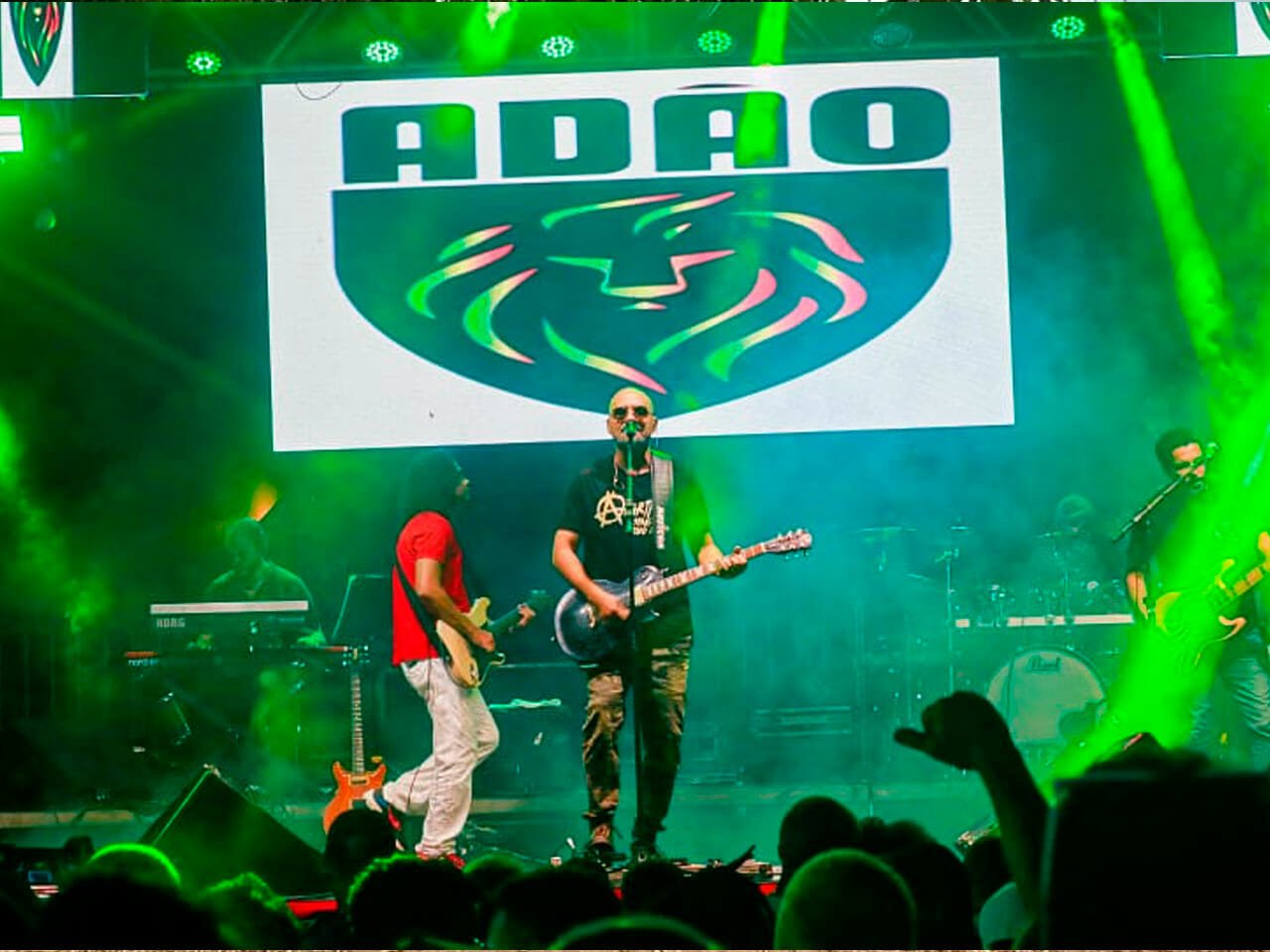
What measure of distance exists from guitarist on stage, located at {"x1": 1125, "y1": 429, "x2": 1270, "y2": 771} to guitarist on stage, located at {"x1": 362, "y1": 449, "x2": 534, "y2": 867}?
3267 mm

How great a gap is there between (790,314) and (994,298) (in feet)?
3.86

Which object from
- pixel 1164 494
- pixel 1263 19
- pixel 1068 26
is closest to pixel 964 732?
pixel 1164 494

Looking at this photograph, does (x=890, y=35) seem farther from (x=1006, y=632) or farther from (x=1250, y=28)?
(x=1006, y=632)

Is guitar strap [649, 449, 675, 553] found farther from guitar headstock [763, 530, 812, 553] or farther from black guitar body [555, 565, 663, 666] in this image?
guitar headstock [763, 530, 812, 553]

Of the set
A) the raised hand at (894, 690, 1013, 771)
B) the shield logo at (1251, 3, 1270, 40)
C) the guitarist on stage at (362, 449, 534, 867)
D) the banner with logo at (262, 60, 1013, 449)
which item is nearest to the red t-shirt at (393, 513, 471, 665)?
the guitarist on stage at (362, 449, 534, 867)

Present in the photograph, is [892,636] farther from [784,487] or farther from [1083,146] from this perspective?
[1083,146]

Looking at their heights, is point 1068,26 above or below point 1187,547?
above

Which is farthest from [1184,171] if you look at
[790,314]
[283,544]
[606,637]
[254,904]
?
[254,904]

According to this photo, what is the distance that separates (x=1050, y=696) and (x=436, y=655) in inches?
144

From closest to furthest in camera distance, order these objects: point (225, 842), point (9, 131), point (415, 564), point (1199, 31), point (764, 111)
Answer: point (225, 842)
point (415, 564)
point (1199, 31)
point (764, 111)
point (9, 131)

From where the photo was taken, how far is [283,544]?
1012cm

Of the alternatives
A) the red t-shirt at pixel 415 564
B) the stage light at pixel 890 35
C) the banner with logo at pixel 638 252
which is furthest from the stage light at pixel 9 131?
the stage light at pixel 890 35

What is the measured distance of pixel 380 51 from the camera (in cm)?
913

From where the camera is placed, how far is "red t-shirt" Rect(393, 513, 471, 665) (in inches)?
280
